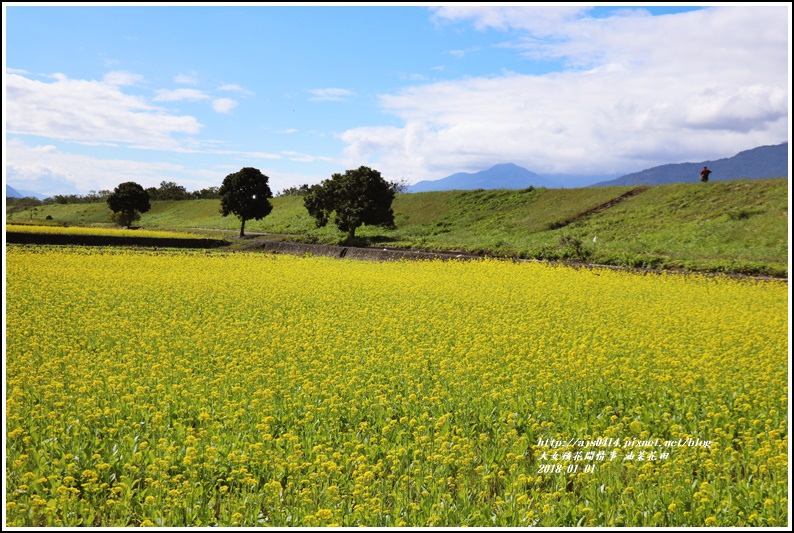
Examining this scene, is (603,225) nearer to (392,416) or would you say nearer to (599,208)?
(599,208)

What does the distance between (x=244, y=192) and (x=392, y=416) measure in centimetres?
5102

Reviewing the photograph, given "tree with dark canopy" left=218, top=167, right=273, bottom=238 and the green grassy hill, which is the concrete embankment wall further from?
"tree with dark canopy" left=218, top=167, right=273, bottom=238

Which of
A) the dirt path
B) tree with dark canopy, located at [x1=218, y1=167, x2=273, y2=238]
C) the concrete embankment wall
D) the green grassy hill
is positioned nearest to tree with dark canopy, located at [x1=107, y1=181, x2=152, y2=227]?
the green grassy hill

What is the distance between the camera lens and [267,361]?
9.90 m

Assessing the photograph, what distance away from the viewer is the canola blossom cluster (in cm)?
536

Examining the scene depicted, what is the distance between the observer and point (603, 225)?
137 feet

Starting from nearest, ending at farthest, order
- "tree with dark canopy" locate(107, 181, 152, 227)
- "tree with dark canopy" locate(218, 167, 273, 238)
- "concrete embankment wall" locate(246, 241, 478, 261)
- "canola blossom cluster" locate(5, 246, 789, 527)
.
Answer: "canola blossom cluster" locate(5, 246, 789, 527), "concrete embankment wall" locate(246, 241, 478, 261), "tree with dark canopy" locate(218, 167, 273, 238), "tree with dark canopy" locate(107, 181, 152, 227)

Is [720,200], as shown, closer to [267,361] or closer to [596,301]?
[596,301]

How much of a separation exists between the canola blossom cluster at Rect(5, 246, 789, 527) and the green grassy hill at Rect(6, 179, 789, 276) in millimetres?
15491

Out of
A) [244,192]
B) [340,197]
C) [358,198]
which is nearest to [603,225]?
[358,198]

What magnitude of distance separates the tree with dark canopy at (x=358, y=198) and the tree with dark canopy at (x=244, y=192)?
11597mm

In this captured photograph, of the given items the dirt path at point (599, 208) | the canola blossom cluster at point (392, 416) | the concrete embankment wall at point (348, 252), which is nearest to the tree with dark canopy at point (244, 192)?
Result: the concrete embankment wall at point (348, 252)

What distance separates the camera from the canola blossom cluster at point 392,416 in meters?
5.36

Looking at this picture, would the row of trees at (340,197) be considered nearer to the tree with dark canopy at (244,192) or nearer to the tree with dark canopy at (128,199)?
the tree with dark canopy at (244,192)
